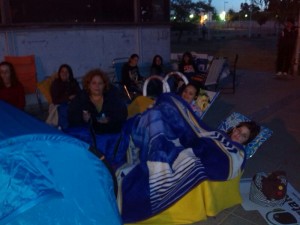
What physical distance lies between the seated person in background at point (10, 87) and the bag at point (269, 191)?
3.81 m

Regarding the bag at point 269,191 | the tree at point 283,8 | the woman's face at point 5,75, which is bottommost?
the bag at point 269,191

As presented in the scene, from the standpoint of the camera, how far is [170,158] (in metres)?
3.34

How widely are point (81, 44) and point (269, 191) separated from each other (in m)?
5.87

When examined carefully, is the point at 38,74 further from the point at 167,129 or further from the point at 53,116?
the point at 167,129

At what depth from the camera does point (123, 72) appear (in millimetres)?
7816

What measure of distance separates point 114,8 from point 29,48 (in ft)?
8.81

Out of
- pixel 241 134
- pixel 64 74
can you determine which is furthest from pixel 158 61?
pixel 241 134

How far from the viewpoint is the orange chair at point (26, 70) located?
662cm

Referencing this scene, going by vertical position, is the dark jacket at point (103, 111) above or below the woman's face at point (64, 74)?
below

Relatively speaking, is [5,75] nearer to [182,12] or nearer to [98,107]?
[98,107]

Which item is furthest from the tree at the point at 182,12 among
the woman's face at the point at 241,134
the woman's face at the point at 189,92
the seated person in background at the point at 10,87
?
the woman's face at the point at 241,134

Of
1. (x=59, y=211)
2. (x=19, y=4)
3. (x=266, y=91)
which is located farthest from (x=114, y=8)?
(x=59, y=211)

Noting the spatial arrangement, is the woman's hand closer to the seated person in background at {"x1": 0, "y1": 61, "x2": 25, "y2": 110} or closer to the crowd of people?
the crowd of people

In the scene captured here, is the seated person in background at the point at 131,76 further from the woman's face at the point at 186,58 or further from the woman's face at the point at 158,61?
the woman's face at the point at 186,58
